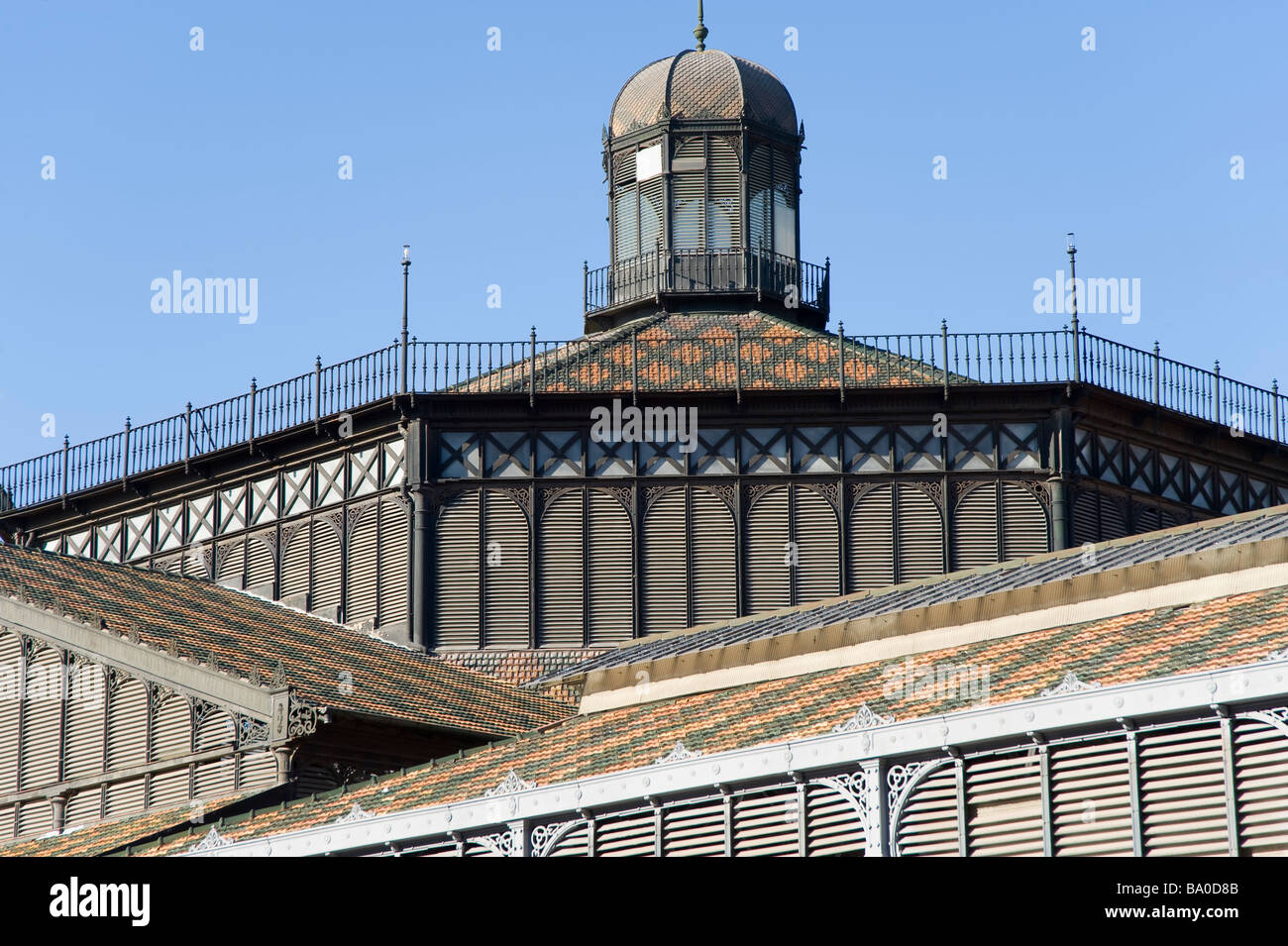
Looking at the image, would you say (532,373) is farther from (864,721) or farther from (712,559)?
(864,721)

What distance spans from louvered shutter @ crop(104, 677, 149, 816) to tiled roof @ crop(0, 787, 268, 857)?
345mm

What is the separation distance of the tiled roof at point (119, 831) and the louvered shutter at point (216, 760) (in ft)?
0.76

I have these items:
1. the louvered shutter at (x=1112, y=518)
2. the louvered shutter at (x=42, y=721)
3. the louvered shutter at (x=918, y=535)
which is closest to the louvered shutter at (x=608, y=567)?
the louvered shutter at (x=918, y=535)

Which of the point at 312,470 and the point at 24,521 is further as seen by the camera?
the point at 24,521

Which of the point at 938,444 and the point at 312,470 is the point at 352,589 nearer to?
the point at 312,470

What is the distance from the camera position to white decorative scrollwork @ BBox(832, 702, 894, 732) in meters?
23.6

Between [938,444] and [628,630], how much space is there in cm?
731

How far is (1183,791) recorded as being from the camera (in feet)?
70.9

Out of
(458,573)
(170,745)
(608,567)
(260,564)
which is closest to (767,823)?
(170,745)

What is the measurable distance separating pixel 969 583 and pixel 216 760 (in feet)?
40.0

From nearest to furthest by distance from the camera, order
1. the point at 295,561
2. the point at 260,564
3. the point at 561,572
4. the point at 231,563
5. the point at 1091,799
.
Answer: the point at 1091,799
the point at 561,572
the point at 295,561
the point at 260,564
the point at 231,563

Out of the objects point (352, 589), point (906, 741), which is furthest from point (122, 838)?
point (906, 741)
